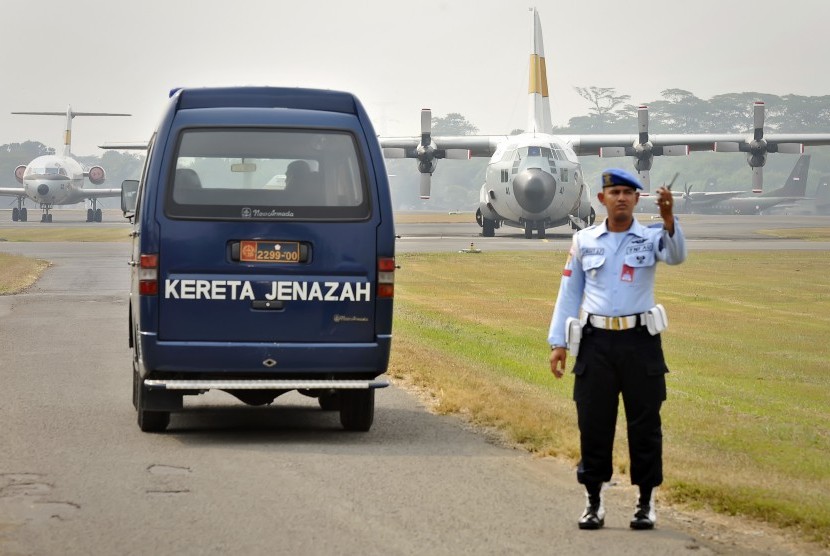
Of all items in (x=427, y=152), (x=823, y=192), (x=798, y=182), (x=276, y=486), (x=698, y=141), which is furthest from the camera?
(x=823, y=192)

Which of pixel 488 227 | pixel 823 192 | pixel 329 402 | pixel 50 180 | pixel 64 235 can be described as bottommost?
pixel 823 192

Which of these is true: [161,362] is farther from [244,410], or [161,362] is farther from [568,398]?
[568,398]

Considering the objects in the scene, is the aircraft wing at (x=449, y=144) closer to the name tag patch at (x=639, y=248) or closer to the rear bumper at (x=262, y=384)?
the rear bumper at (x=262, y=384)

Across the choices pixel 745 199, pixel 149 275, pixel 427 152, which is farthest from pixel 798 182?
pixel 149 275

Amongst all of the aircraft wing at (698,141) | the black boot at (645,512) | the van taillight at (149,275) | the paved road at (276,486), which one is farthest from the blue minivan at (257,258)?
the aircraft wing at (698,141)

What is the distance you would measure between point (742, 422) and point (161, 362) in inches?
197

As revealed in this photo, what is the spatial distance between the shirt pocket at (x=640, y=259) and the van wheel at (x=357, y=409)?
371 cm

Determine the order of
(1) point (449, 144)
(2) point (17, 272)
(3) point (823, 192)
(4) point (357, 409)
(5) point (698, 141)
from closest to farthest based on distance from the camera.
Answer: (4) point (357, 409), (2) point (17, 272), (5) point (698, 141), (1) point (449, 144), (3) point (823, 192)

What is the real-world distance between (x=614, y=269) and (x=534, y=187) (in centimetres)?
4465

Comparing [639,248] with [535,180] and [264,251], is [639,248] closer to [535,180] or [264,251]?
[264,251]

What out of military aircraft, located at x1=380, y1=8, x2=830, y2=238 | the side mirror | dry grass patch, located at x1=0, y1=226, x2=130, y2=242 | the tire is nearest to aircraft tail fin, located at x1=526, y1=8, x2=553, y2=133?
military aircraft, located at x1=380, y1=8, x2=830, y2=238

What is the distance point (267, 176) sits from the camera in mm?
10219

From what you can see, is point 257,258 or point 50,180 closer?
point 257,258

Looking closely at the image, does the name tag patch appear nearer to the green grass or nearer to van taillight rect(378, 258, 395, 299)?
the green grass
